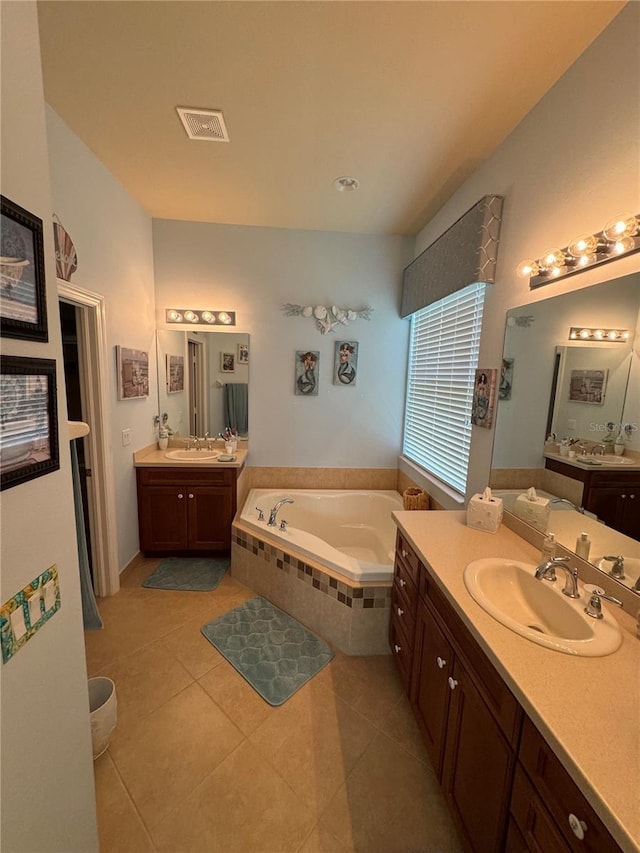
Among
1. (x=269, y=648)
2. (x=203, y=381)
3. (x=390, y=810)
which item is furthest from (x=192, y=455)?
(x=390, y=810)

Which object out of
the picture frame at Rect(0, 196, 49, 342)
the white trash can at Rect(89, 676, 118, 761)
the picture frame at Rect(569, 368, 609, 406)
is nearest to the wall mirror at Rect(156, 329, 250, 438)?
the white trash can at Rect(89, 676, 118, 761)

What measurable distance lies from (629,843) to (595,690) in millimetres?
326

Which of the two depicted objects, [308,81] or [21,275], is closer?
[21,275]

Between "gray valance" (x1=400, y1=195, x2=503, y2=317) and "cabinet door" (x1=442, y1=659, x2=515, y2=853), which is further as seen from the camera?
"gray valance" (x1=400, y1=195, x2=503, y2=317)

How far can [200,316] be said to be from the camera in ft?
10.3

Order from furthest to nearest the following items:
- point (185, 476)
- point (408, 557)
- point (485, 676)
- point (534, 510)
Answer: point (185, 476), point (408, 557), point (534, 510), point (485, 676)

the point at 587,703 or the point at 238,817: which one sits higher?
the point at 587,703

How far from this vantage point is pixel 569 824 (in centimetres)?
70

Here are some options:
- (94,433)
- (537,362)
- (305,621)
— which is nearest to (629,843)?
(537,362)

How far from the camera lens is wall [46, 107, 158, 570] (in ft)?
6.29

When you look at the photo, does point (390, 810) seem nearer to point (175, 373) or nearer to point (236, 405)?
point (236, 405)

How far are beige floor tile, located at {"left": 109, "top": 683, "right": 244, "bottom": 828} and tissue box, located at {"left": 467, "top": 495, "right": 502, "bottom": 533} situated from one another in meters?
1.48

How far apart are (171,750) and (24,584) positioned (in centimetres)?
129

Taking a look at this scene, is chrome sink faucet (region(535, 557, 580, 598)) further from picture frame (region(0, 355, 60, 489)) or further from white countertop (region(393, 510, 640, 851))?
picture frame (region(0, 355, 60, 489))
